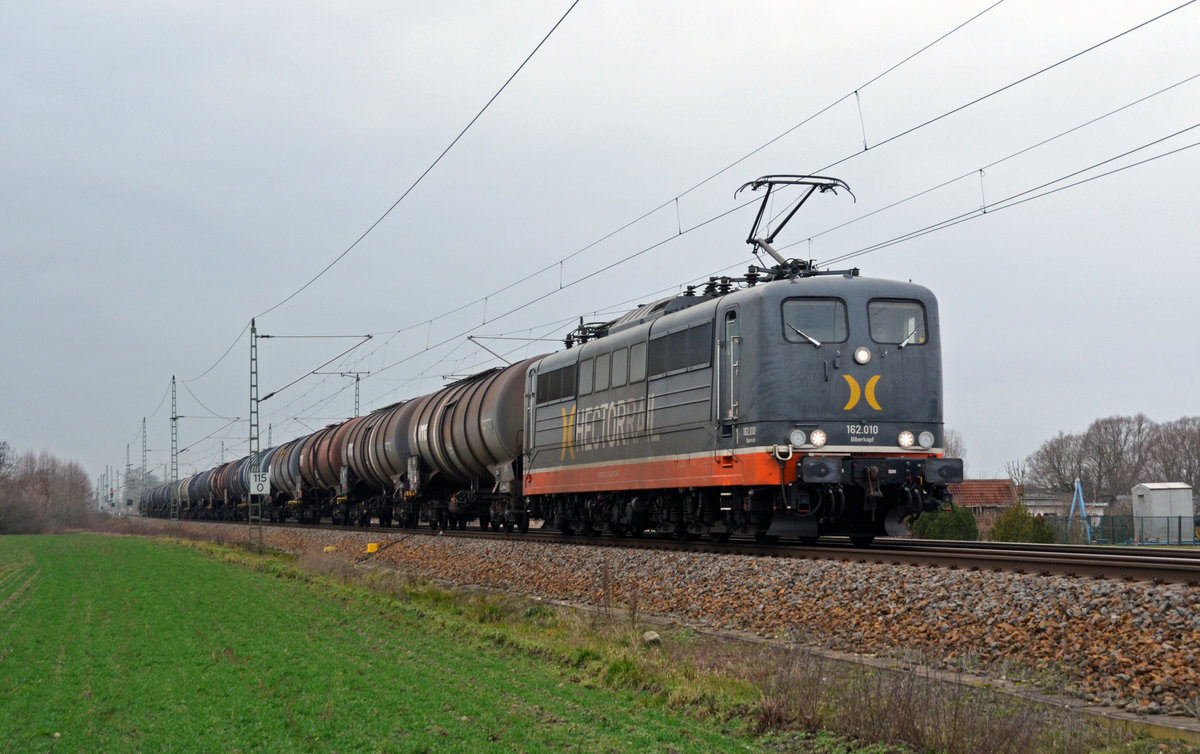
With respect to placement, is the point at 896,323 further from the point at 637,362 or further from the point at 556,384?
the point at 556,384

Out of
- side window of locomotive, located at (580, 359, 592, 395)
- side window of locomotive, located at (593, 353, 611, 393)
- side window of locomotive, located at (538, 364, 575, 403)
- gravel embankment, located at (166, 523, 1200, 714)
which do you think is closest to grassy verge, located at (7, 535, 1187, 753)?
gravel embankment, located at (166, 523, 1200, 714)

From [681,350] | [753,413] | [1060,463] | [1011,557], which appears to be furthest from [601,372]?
[1060,463]

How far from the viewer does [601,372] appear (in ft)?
75.1

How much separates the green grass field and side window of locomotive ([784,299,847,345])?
635cm

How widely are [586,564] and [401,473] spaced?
A: 63.3ft

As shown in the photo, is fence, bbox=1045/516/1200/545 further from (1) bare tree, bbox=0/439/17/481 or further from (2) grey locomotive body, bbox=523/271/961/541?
(1) bare tree, bbox=0/439/17/481

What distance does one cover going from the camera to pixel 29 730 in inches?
380

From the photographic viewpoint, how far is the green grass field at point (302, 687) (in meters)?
9.05

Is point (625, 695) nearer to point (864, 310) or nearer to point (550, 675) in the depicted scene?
point (550, 675)

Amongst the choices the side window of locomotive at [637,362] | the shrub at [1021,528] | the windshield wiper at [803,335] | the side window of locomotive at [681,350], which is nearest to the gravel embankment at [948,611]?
the side window of locomotive at [681,350]

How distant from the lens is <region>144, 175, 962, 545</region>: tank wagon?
55.0ft

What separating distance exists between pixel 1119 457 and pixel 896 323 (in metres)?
78.4

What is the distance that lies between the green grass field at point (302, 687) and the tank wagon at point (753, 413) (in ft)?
14.8

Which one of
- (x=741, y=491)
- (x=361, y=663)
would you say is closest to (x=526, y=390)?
(x=741, y=491)
